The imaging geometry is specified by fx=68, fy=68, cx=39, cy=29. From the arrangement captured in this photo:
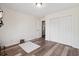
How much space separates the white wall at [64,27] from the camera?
3.94 meters

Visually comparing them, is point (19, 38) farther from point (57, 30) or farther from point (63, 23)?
point (63, 23)

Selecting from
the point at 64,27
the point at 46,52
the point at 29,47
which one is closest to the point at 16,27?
the point at 29,47

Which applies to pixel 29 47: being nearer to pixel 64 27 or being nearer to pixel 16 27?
pixel 16 27

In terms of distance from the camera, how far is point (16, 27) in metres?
4.94

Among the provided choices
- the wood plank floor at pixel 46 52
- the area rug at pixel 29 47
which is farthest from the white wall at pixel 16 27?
the area rug at pixel 29 47

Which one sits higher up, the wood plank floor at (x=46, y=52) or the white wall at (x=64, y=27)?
the white wall at (x=64, y=27)

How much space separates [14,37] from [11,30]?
0.57 metres

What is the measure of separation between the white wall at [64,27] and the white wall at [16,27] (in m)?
1.57

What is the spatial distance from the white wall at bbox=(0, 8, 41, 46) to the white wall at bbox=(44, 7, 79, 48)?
157 cm

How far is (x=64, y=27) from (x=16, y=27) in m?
3.39

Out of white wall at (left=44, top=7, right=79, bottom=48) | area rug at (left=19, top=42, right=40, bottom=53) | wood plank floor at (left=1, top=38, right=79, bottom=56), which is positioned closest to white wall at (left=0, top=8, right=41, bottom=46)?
wood plank floor at (left=1, top=38, right=79, bottom=56)

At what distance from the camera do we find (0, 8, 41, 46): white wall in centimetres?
418

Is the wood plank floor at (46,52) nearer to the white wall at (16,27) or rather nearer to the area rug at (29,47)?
the area rug at (29,47)

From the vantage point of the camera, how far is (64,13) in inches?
179
